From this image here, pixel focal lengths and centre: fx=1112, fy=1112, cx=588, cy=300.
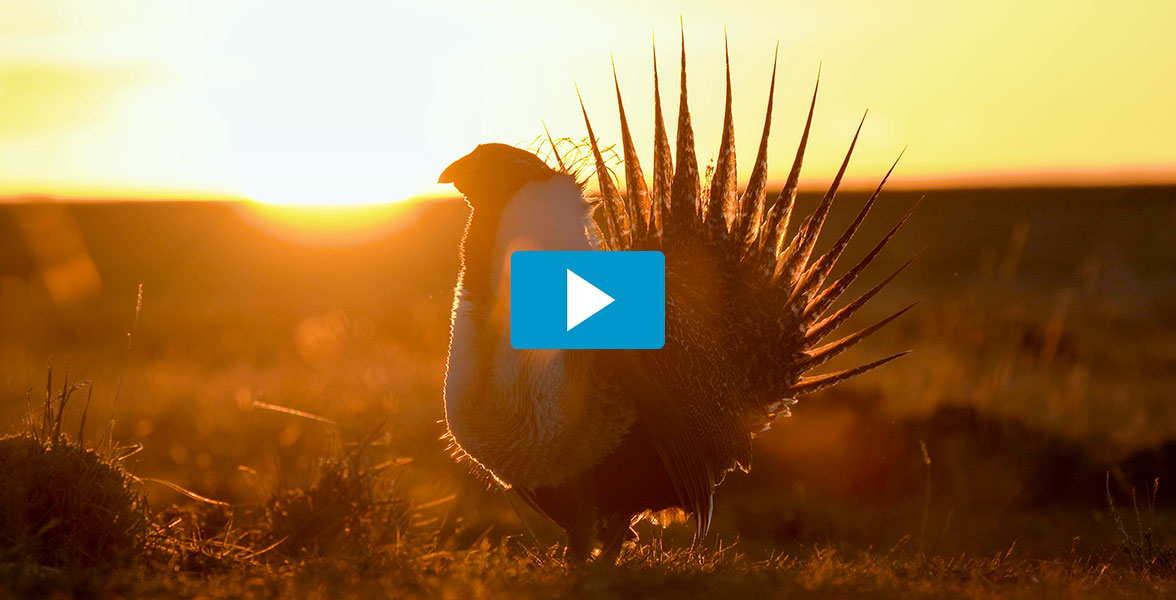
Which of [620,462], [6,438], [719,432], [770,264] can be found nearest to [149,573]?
[6,438]

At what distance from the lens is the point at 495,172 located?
174 inches

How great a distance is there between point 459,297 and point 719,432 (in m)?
1.24

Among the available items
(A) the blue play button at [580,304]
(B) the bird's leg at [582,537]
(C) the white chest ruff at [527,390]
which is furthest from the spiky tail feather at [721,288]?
(B) the bird's leg at [582,537]

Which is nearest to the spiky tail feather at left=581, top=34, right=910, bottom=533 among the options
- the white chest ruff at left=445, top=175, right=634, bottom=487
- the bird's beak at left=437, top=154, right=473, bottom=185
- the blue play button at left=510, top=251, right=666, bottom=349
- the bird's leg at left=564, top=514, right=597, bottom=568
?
the blue play button at left=510, top=251, right=666, bottom=349

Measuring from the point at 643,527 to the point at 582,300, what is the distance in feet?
10.1

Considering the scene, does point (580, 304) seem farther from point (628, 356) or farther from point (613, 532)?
point (613, 532)

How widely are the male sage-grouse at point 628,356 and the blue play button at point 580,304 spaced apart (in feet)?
0.16

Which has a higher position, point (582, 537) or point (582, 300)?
point (582, 300)

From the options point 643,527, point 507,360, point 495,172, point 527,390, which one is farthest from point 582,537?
point 643,527

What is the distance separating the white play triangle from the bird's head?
16.3 inches

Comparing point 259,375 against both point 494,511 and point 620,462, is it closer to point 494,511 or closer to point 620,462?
point 494,511

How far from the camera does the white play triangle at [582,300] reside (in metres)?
4.23

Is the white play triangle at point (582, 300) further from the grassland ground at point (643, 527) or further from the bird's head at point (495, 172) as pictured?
the grassland ground at point (643, 527)

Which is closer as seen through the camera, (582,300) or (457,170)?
(582,300)
